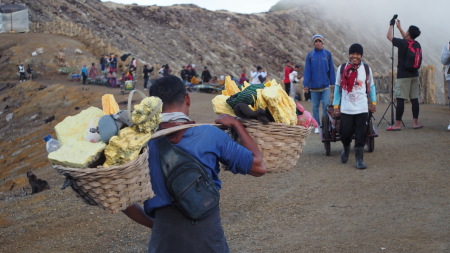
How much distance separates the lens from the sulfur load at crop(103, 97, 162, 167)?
3.19 meters

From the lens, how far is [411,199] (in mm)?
7121

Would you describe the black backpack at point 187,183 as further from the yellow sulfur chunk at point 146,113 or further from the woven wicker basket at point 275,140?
the woven wicker basket at point 275,140

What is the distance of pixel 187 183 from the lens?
11.0 feet

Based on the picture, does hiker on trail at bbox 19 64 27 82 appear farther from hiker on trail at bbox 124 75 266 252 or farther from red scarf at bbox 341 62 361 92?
hiker on trail at bbox 124 75 266 252

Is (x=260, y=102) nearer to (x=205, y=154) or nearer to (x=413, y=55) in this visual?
(x=205, y=154)

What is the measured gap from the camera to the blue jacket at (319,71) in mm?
11258

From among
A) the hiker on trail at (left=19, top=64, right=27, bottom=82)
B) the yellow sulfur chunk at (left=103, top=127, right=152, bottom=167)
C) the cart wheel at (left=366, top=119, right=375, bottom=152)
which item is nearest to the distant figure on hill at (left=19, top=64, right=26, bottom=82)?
the hiker on trail at (left=19, top=64, right=27, bottom=82)

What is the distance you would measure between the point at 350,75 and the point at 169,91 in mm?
5235

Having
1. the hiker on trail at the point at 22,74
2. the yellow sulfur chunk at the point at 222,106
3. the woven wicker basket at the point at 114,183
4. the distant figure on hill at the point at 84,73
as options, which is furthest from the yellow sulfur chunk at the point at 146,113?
the hiker on trail at the point at 22,74

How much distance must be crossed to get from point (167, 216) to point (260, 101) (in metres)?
0.92

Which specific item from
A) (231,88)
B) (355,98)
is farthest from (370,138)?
(231,88)

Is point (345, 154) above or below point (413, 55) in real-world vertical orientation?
below

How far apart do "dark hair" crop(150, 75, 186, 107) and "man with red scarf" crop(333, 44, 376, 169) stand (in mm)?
5077

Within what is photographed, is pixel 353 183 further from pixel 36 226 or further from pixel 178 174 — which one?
pixel 178 174
